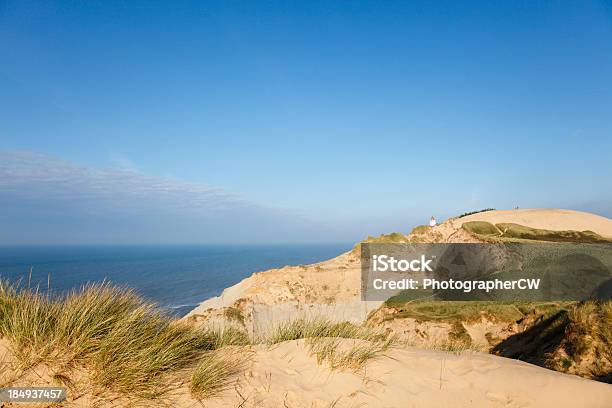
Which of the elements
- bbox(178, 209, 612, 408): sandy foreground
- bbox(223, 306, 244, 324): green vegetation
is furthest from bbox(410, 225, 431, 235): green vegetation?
bbox(178, 209, 612, 408): sandy foreground

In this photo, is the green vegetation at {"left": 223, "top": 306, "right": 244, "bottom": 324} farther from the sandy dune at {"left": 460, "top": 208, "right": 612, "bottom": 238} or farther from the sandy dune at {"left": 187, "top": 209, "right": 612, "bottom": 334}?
the sandy dune at {"left": 460, "top": 208, "right": 612, "bottom": 238}

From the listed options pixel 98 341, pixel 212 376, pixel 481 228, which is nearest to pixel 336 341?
pixel 212 376

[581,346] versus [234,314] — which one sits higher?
[581,346]

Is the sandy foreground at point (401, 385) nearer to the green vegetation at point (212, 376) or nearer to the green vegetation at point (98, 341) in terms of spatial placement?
the green vegetation at point (212, 376)

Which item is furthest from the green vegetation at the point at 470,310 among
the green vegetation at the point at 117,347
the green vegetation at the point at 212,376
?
the green vegetation at the point at 212,376

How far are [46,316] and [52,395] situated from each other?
0.87m
